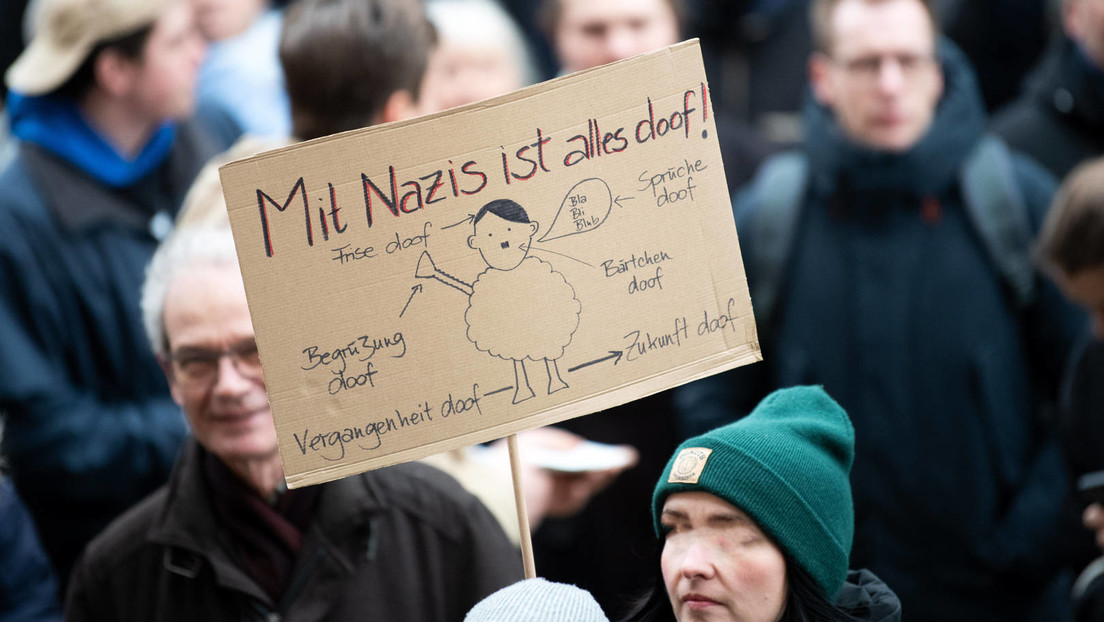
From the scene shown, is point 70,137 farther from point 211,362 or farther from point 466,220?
point 466,220

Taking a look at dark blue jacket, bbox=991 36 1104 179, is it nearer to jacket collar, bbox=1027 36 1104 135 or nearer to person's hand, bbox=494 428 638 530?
jacket collar, bbox=1027 36 1104 135

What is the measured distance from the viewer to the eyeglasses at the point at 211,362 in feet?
8.14

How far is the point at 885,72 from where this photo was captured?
3.94 m

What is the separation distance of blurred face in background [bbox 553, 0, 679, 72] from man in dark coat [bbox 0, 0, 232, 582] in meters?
1.37

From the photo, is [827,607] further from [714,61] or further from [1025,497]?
[714,61]

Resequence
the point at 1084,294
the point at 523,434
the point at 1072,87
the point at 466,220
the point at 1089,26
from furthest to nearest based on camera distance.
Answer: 1. the point at 1072,87
2. the point at 1089,26
3. the point at 523,434
4. the point at 1084,294
5. the point at 466,220

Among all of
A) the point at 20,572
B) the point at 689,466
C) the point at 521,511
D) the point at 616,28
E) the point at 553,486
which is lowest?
the point at 553,486

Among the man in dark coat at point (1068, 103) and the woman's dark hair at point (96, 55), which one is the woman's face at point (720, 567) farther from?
the man in dark coat at point (1068, 103)

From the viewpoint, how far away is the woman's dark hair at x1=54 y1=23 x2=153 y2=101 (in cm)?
378

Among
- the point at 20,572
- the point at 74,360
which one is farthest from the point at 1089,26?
the point at 20,572

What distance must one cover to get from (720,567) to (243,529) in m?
1.05

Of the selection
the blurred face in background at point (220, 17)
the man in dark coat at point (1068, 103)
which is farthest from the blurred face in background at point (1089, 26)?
the blurred face in background at point (220, 17)

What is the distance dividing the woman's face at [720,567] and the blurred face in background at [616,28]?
2724mm

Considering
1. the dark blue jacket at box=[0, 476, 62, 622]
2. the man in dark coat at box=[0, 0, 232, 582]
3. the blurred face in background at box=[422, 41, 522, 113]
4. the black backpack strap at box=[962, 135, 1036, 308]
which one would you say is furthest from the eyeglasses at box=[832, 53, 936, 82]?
the dark blue jacket at box=[0, 476, 62, 622]
